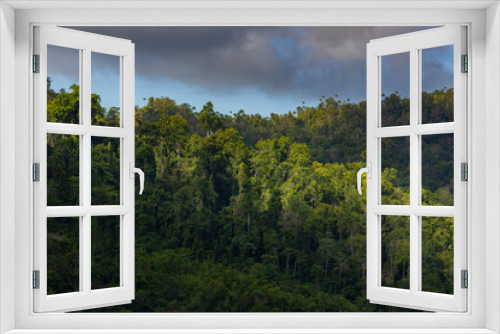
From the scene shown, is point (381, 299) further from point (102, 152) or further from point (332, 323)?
point (102, 152)

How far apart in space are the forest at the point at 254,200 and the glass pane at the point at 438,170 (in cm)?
1

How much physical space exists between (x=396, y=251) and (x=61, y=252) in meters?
3.55

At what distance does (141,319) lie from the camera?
7.22ft

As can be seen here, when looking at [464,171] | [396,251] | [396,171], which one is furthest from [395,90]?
[464,171]

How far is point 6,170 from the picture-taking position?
6.97 ft

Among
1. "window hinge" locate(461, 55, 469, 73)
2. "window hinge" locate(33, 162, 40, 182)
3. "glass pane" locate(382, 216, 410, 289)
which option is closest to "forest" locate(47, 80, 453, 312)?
"glass pane" locate(382, 216, 410, 289)

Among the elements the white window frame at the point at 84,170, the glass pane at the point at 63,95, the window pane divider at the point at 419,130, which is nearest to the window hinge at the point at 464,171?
the window pane divider at the point at 419,130

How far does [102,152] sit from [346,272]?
3140 millimetres

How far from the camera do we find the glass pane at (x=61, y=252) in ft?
14.5

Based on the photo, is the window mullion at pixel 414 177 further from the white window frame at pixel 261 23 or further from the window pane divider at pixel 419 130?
the white window frame at pixel 261 23

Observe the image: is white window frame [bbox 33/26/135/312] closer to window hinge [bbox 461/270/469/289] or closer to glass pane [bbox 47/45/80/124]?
glass pane [bbox 47/45/80/124]

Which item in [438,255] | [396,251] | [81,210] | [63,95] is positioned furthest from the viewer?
[396,251]

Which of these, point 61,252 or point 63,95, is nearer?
point 63,95

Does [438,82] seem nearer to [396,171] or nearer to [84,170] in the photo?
[396,171]
